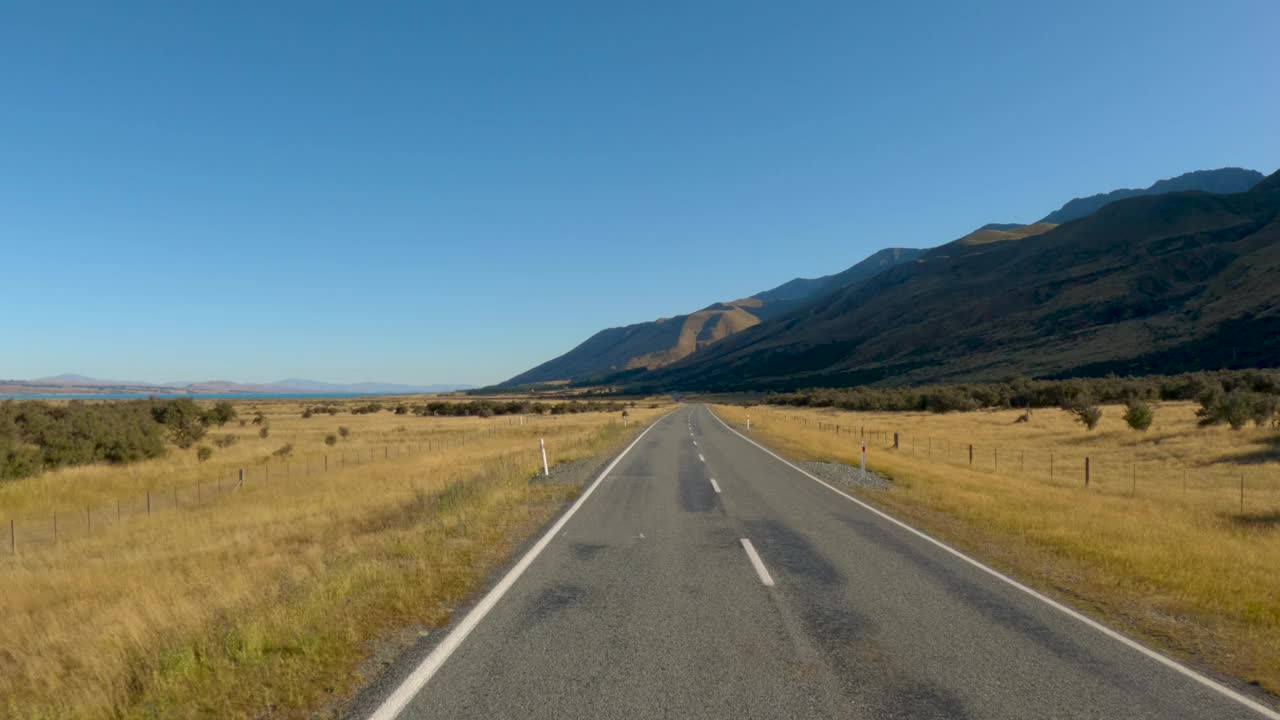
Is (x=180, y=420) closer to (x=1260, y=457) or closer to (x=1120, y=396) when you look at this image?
(x=1260, y=457)

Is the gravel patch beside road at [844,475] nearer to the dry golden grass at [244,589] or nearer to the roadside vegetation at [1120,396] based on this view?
the dry golden grass at [244,589]

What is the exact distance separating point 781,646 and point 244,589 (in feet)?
22.8

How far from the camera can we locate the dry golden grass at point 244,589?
5078 millimetres

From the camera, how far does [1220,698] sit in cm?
517

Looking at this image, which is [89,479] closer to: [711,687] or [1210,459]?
[711,687]

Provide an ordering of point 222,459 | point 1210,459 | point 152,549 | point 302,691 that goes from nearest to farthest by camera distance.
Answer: point 302,691
point 152,549
point 1210,459
point 222,459

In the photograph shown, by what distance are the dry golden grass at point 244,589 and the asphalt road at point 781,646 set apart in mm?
960

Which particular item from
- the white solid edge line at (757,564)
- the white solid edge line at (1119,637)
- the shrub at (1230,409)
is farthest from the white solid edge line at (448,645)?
the shrub at (1230,409)

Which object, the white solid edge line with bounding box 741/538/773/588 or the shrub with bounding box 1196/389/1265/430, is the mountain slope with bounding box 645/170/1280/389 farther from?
the white solid edge line with bounding box 741/538/773/588

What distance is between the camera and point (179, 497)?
926 inches

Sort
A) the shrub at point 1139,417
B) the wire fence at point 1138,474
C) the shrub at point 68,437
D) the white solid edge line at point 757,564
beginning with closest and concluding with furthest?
the white solid edge line at point 757,564 → the wire fence at point 1138,474 → the shrub at point 68,437 → the shrub at point 1139,417

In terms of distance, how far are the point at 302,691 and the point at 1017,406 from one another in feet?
255

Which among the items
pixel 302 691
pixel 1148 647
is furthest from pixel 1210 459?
pixel 302 691

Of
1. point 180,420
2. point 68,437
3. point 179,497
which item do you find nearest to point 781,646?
point 179,497
